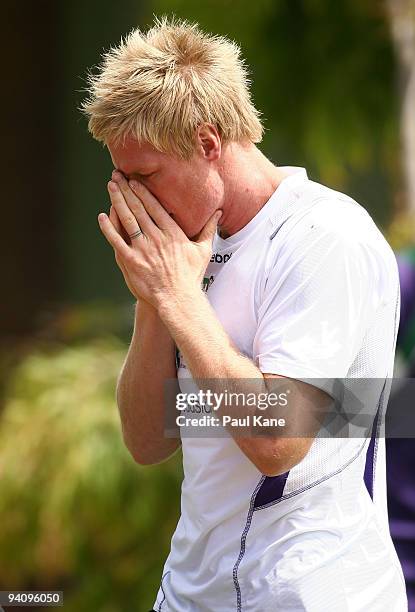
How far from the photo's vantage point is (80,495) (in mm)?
5148

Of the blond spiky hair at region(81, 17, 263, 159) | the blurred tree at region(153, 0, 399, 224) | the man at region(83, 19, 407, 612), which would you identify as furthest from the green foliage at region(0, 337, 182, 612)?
the blond spiky hair at region(81, 17, 263, 159)

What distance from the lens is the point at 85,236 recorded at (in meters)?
8.16

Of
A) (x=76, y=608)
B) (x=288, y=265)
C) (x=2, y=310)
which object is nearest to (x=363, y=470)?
(x=288, y=265)

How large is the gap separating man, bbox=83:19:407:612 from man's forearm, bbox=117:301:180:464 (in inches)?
3.7

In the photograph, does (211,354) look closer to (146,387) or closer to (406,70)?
(146,387)

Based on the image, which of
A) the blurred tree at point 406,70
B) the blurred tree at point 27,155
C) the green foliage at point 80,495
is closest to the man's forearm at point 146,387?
the green foliage at point 80,495

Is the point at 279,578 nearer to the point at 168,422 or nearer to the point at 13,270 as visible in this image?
the point at 168,422

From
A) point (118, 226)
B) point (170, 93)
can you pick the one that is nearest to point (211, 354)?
point (118, 226)

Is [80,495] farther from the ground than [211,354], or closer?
closer

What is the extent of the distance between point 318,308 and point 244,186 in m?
0.36

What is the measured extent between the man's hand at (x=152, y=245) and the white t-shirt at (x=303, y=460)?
10cm

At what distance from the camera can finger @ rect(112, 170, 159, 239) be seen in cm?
221

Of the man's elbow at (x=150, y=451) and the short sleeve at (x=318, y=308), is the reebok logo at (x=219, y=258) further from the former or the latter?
the man's elbow at (x=150, y=451)

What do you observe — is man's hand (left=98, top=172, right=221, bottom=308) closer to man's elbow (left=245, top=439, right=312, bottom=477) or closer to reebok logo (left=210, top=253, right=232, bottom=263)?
reebok logo (left=210, top=253, right=232, bottom=263)
